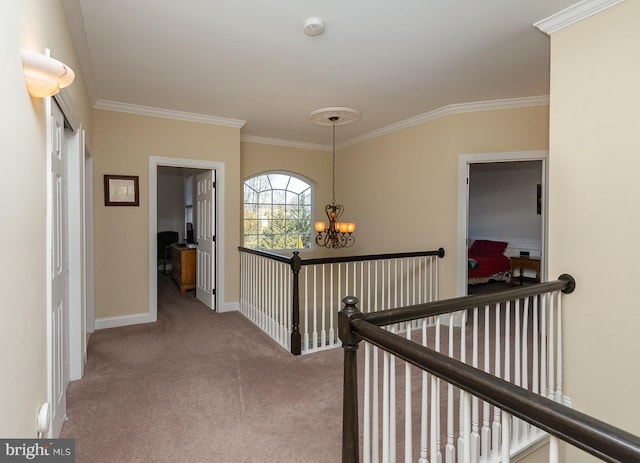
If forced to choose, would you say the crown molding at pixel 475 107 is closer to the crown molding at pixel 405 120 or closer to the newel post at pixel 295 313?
the crown molding at pixel 405 120

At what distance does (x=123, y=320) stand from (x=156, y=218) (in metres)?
1.33

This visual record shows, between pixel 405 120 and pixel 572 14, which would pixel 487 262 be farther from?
pixel 572 14

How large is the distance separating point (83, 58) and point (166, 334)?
2800 mm

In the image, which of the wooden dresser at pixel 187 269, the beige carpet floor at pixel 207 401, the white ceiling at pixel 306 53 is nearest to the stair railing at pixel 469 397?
the beige carpet floor at pixel 207 401

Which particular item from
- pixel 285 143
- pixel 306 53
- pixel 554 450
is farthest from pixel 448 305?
pixel 285 143

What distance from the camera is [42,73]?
1.28 metres

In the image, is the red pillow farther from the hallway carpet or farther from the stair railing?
the stair railing

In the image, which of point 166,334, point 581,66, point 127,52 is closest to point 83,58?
point 127,52

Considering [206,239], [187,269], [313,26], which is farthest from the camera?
[187,269]

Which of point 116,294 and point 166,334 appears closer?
point 166,334

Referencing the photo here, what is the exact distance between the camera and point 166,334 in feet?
12.4

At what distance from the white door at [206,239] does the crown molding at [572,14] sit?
152 inches

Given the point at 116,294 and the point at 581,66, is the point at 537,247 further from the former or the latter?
the point at 116,294

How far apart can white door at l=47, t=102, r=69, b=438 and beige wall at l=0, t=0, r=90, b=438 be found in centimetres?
11
